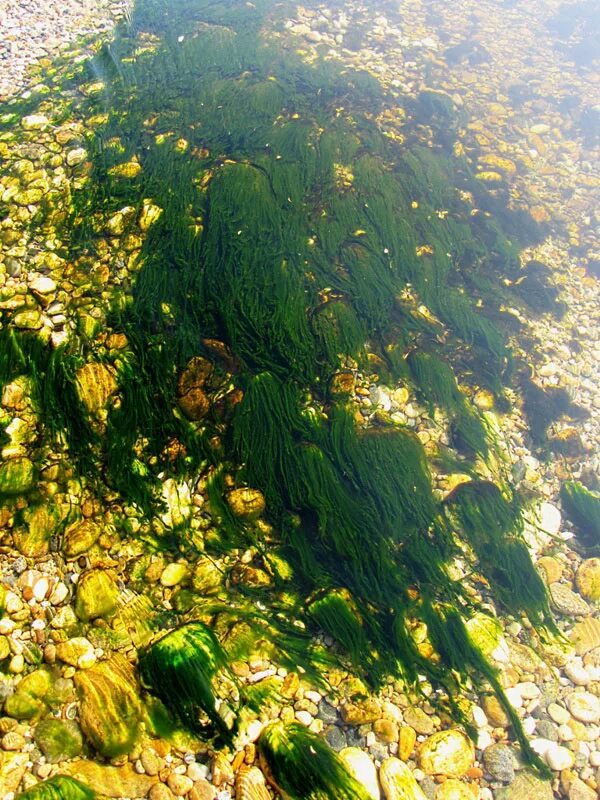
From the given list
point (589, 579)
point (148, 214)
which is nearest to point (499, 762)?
point (589, 579)

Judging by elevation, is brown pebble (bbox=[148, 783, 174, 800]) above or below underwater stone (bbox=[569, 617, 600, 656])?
above

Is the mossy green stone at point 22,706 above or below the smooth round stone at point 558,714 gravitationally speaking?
above

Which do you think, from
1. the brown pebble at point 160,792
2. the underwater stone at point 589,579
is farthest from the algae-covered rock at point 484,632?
the brown pebble at point 160,792

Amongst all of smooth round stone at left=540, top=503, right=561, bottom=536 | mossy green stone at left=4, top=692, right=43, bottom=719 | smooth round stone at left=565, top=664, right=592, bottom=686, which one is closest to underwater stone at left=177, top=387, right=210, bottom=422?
mossy green stone at left=4, top=692, right=43, bottom=719

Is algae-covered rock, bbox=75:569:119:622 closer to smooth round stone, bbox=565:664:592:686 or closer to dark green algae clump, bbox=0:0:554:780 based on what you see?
dark green algae clump, bbox=0:0:554:780

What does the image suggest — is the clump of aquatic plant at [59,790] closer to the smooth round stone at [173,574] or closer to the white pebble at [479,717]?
the smooth round stone at [173,574]

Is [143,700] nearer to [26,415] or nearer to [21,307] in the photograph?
[26,415]

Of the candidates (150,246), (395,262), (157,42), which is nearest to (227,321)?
(150,246)
